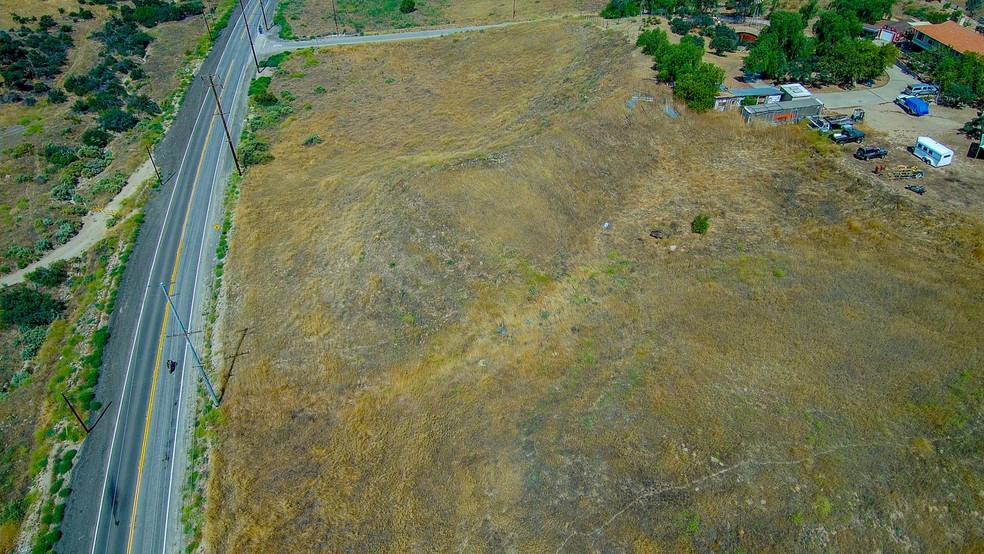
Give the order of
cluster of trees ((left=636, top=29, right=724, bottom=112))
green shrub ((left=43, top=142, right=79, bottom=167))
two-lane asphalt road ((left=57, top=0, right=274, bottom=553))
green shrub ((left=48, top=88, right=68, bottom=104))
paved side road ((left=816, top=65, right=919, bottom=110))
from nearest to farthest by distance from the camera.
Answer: two-lane asphalt road ((left=57, top=0, right=274, bottom=553)) < cluster of trees ((left=636, top=29, right=724, bottom=112)) < green shrub ((left=43, top=142, right=79, bottom=167)) < paved side road ((left=816, top=65, right=919, bottom=110)) < green shrub ((left=48, top=88, right=68, bottom=104))

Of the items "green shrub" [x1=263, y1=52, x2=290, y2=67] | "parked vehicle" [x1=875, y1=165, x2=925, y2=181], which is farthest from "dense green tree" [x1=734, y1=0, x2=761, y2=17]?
"green shrub" [x1=263, y1=52, x2=290, y2=67]

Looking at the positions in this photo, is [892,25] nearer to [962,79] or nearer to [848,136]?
[962,79]

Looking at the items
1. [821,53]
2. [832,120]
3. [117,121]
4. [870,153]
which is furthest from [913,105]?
[117,121]

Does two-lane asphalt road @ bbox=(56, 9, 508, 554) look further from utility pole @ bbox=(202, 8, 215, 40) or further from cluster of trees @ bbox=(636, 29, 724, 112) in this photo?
cluster of trees @ bbox=(636, 29, 724, 112)

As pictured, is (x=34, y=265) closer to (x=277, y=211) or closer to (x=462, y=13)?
(x=277, y=211)

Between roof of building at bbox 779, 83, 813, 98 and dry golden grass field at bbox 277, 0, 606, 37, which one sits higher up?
dry golden grass field at bbox 277, 0, 606, 37

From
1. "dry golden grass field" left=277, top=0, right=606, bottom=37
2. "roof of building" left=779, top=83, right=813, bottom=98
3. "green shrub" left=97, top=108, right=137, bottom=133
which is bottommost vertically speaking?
"roof of building" left=779, top=83, right=813, bottom=98

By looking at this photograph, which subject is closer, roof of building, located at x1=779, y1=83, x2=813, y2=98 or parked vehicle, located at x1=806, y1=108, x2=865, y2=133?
parked vehicle, located at x1=806, y1=108, x2=865, y2=133
